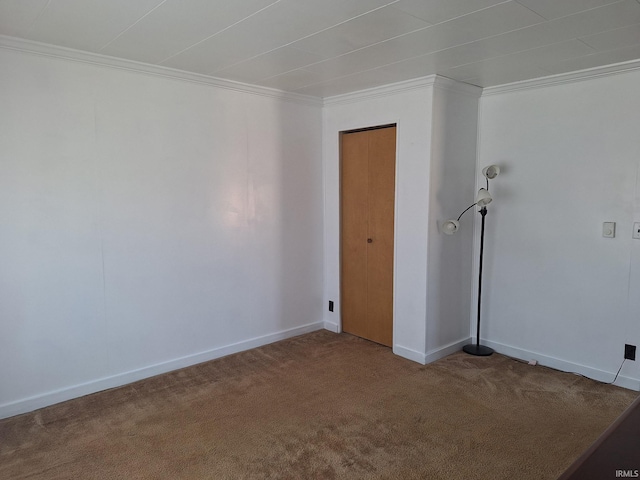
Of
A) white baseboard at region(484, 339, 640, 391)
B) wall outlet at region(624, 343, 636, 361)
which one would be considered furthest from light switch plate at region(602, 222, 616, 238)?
white baseboard at region(484, 339, 640, 391)

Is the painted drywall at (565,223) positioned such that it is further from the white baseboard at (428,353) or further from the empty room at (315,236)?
the white baseboard at (428,353)

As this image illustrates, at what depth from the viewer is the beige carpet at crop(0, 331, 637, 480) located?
237 cm

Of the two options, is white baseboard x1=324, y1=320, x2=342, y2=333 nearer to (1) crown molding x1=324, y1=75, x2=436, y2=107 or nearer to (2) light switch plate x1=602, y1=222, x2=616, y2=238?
(1) crown molding x1=324, y1=75, x2=436, y2=107

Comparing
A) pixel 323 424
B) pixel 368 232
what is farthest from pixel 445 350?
pixel 323 424

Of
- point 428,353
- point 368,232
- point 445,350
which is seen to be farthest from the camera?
point 368,232

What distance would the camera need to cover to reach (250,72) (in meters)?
3.40

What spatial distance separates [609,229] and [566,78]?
118cm

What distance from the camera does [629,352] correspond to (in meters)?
3.22

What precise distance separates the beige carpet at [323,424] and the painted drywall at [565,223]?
285 millimetres

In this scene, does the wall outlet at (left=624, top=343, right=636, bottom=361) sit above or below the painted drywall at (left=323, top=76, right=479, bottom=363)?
below

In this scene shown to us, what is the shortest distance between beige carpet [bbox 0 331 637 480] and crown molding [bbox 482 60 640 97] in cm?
227

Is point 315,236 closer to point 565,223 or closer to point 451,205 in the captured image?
point 451,205

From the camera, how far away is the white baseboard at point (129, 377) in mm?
2914

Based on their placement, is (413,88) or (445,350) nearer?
(413,88)
